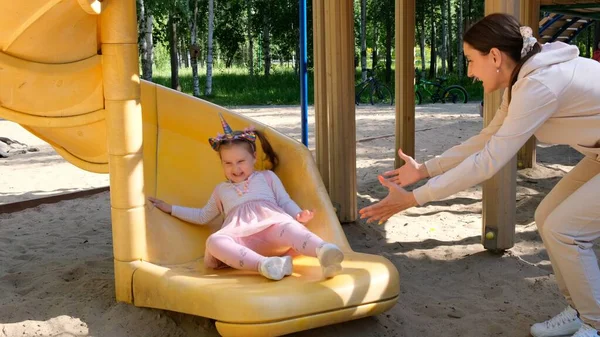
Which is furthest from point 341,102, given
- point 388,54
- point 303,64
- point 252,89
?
point 388,54

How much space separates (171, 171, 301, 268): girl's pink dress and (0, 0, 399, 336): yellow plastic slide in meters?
0.09

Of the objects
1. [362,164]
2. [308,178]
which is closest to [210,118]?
[308,178]

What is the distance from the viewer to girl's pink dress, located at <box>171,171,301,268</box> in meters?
3.38

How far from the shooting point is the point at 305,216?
344 centimetres

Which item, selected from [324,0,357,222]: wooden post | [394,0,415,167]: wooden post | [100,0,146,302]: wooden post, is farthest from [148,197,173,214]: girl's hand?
[394,0,415,167]: wooden post

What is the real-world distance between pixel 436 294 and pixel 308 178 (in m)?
0.94

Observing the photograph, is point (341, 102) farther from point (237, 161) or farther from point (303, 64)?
point (237, 161)

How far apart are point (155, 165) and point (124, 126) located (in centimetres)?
85

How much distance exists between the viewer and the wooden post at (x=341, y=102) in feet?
16.2

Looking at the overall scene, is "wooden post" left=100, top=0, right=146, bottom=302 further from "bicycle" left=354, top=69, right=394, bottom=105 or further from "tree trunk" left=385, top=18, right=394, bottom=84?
"tree trunk" left=385, top=18, right=394, bottom=84

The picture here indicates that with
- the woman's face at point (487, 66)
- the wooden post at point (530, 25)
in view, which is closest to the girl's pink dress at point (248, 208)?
the woman's face at point (487, 66)

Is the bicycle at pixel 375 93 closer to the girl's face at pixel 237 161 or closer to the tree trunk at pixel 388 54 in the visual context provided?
the tree trunk at pixel 388 54

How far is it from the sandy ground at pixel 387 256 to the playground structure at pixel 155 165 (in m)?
0.18

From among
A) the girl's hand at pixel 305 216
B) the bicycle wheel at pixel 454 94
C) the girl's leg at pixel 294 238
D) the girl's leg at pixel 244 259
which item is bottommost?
the girl's leg at pixel 244 259
